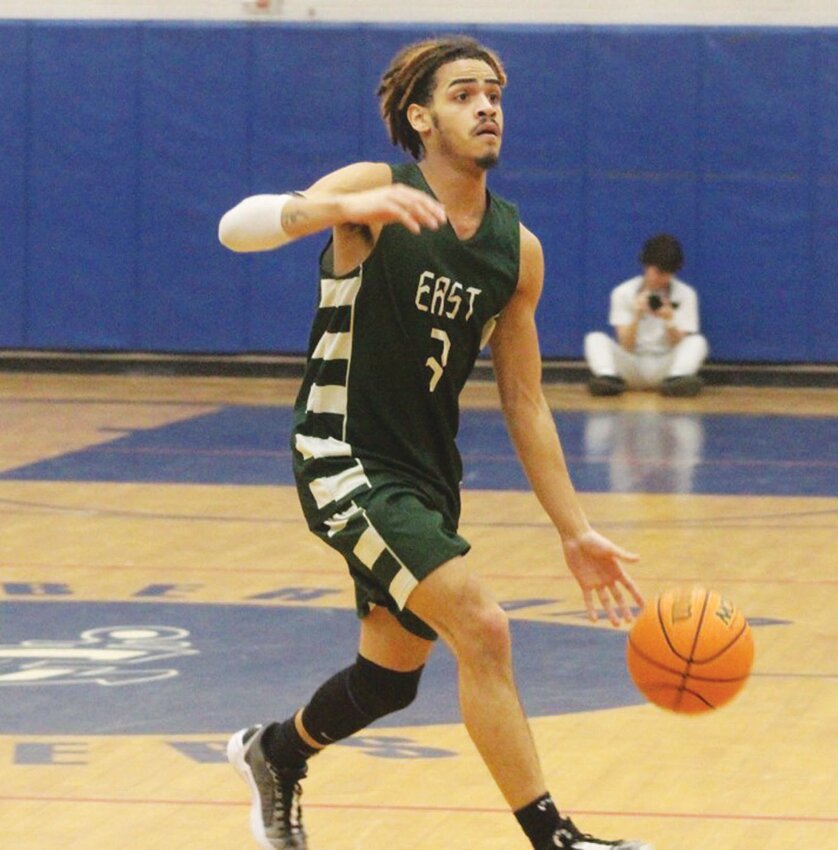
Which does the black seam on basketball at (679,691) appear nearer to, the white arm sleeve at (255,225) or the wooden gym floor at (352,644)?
the wooden gym floor at (352,644)

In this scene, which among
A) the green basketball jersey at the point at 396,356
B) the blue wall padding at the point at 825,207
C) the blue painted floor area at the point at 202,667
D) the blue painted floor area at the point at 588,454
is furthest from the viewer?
the blue wall padding at the point at 825,207

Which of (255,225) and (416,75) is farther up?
(416,75)

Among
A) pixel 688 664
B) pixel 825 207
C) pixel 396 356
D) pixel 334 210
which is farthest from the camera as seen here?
pixel 825 207

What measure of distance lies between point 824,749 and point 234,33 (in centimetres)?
1201

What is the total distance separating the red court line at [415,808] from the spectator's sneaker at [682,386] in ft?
35.0

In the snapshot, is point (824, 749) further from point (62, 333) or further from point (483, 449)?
point (62, 333)

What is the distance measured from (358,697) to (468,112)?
1.42m

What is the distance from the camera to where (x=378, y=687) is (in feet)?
16.5

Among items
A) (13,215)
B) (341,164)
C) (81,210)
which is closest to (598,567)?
(341,164)

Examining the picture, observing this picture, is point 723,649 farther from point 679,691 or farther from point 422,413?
point 422,413

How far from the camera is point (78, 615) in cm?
812

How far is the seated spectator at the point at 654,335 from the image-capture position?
52.0ft

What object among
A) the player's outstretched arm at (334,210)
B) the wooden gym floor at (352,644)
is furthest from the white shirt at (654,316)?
the player's outstretched arm at (334,210)

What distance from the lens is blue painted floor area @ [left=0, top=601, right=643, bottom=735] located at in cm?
659
